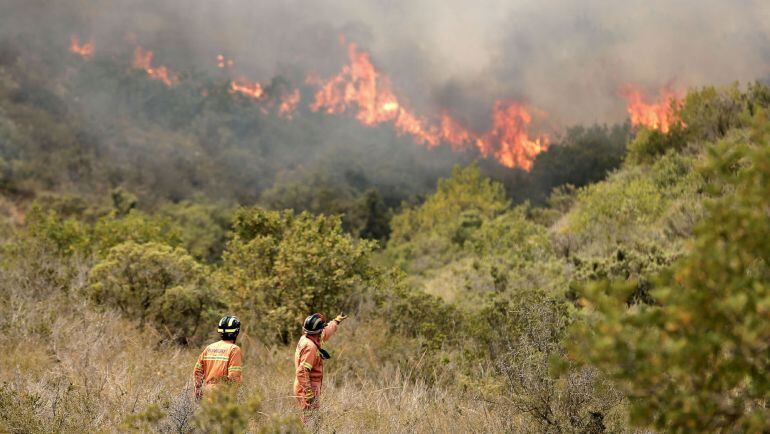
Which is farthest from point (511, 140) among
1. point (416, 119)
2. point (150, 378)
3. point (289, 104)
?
point (150, 378)

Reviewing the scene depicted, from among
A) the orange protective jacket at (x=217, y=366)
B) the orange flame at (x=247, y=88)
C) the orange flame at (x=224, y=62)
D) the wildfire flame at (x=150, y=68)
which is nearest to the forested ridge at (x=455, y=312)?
the orange protective jacket at (x=217, y=366)

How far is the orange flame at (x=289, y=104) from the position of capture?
137375 millimetres

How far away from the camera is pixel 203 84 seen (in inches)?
5192

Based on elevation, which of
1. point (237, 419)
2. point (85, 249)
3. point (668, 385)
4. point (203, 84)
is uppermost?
point (203, 84)

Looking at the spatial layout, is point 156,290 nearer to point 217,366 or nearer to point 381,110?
point 217,366

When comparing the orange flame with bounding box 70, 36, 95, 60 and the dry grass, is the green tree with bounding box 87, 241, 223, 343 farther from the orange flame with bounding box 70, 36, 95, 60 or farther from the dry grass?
the orange flame with bounding box 70, 36, 95, 60

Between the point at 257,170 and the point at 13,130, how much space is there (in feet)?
114

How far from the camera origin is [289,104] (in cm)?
14300

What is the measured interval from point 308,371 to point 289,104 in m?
143

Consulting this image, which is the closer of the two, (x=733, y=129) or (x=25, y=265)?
(x=25, y=265)

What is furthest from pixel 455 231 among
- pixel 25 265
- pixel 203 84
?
pixel 203 84

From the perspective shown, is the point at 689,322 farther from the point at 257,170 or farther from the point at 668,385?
the point at 257,170

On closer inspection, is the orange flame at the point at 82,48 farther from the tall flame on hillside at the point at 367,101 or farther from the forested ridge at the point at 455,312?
the forested ridge at the point at 455,312

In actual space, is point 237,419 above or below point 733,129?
below
